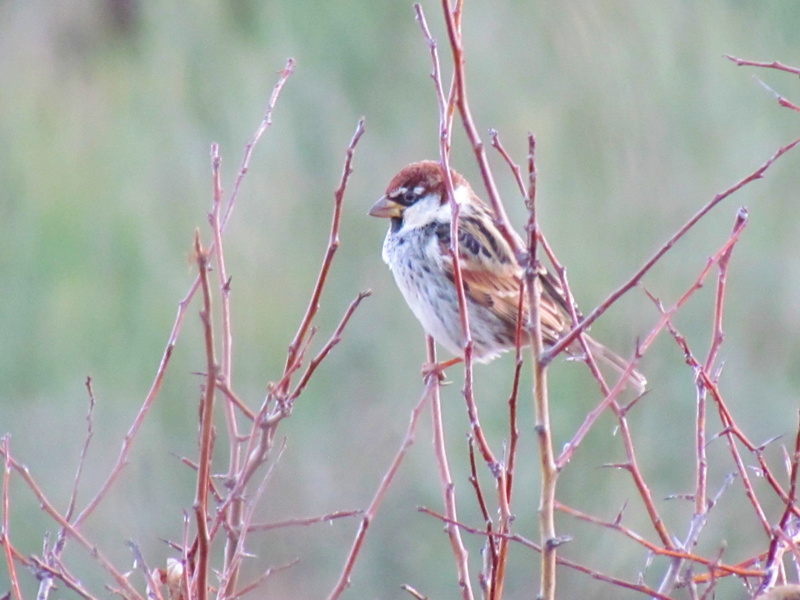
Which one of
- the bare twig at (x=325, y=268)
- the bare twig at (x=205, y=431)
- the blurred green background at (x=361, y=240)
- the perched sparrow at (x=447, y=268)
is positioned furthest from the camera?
the blurred green background at (x=361, y=240)

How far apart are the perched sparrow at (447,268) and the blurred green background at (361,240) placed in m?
2.56

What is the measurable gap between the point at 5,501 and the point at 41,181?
4935mm

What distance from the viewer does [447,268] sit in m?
3.10

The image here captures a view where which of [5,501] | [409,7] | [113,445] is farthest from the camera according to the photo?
[409,7]

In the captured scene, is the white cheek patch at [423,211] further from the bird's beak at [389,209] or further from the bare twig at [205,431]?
the bare twig at [205,431]

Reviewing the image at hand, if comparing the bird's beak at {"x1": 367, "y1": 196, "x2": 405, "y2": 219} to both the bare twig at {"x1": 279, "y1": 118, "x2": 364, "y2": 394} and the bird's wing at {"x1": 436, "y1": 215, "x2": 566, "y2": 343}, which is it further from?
the bare twig at {"x1": 279, "y1": 118, "x2": 364, "y2": 394}

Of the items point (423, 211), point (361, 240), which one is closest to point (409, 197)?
point (423, 211)

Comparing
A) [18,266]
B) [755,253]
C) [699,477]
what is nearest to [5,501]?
[699,477]

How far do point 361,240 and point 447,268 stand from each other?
325 centimetres

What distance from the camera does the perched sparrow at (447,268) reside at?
3.09 meters

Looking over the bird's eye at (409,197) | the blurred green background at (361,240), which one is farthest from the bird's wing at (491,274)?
the blurred green background at (361,240)

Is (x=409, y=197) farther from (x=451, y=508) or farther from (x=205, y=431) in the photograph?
(x=205, y=431)

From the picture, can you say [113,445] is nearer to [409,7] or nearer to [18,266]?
[18,266]

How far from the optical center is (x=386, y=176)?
623cm
